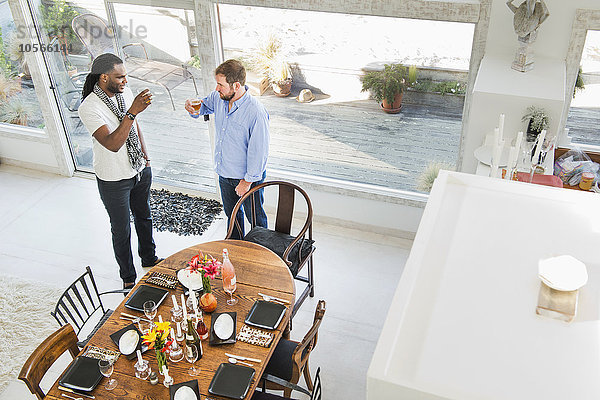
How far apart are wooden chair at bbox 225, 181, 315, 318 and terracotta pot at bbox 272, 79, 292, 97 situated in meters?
0.99

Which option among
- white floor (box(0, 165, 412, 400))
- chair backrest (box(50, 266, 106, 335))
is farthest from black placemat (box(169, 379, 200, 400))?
white floor (box(0, 165, 412, 400))

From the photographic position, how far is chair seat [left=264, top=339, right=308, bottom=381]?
3.01m

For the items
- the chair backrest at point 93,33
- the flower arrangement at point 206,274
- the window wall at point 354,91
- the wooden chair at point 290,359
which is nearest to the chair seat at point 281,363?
the wooden chair at point 290,359

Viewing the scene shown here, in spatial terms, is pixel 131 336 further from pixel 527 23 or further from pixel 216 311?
pixel 527 23

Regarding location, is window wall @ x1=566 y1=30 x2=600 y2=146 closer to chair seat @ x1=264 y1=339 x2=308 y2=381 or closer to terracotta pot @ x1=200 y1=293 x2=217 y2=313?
chair seat @ x1=264 y1=339 x2=308 y2=381

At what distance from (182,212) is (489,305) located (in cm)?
423

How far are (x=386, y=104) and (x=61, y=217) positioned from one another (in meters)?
2.95

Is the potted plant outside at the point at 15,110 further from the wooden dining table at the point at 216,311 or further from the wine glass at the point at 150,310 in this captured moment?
the wine glass at the point at 150,310

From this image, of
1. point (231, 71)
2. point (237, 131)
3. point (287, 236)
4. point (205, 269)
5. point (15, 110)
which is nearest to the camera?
point (205, 269)

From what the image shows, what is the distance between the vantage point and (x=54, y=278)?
14.3 feet

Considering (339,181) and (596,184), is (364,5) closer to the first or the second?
(339,181)

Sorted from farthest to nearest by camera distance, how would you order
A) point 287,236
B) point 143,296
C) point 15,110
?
point 15,110, point 287,236, point 143,296

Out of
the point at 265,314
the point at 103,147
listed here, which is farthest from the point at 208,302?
the point at 103,147

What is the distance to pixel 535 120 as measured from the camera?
3.23 metres
